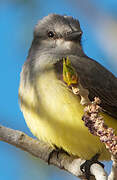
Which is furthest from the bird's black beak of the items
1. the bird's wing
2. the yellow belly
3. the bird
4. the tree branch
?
the tree branch

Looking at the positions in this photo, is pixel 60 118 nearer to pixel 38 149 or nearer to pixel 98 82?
pixel 38 149

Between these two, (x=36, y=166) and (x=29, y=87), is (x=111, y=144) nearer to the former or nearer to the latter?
(x=29, y=87)

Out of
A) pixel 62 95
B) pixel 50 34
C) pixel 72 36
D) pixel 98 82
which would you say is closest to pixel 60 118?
pixel 62 95

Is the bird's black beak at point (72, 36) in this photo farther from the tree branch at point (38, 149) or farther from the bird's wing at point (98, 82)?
the tree branch at point (38, 149)

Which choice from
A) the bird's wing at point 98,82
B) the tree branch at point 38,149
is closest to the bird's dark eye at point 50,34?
the bird's wing at point 98,82

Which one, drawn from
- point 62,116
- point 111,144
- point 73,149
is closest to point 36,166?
point 73,149

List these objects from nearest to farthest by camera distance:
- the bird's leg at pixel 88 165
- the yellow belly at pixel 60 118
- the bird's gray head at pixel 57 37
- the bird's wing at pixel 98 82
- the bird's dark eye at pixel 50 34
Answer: the bird's leg at pixel 88 165
the yellow belly at pixel 60 118
the bird's wing at pixel 98 82
the bird's gray head at pixel 57 37
the bird's dark eye at pixel 50 34

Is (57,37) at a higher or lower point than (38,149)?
higher
